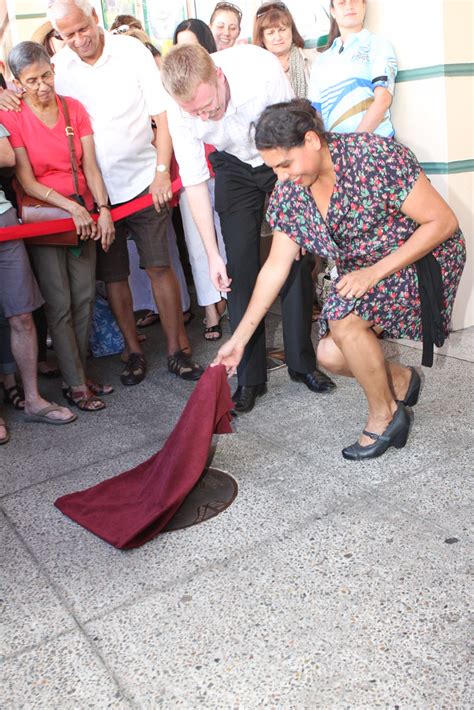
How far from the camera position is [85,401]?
4.24 m

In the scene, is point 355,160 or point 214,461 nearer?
point 355,160

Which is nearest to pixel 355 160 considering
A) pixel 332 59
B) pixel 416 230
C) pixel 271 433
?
pixel 416 230

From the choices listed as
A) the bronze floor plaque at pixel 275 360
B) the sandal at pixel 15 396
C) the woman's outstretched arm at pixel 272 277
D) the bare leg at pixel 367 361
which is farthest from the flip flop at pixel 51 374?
the bare leg at pixel 367 361

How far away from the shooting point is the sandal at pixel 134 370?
15.0 ft

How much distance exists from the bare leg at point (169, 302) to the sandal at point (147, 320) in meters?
1.10

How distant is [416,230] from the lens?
9.77 ft

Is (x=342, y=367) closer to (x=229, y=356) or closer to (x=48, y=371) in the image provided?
(x=229, y=356)

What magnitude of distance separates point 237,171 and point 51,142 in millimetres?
1003

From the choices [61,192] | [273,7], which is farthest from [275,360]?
[273,7]

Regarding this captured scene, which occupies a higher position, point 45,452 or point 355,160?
point 355,160

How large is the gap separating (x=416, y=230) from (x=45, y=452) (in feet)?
6.66

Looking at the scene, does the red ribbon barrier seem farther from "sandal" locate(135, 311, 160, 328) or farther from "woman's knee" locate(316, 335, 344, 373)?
Answer: "woman's knee" locate(316, 335, 344, 373)

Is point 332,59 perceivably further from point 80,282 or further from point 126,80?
point 80,282

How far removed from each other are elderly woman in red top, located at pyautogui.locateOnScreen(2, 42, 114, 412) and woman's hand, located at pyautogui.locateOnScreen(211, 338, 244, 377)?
142 centimetres
